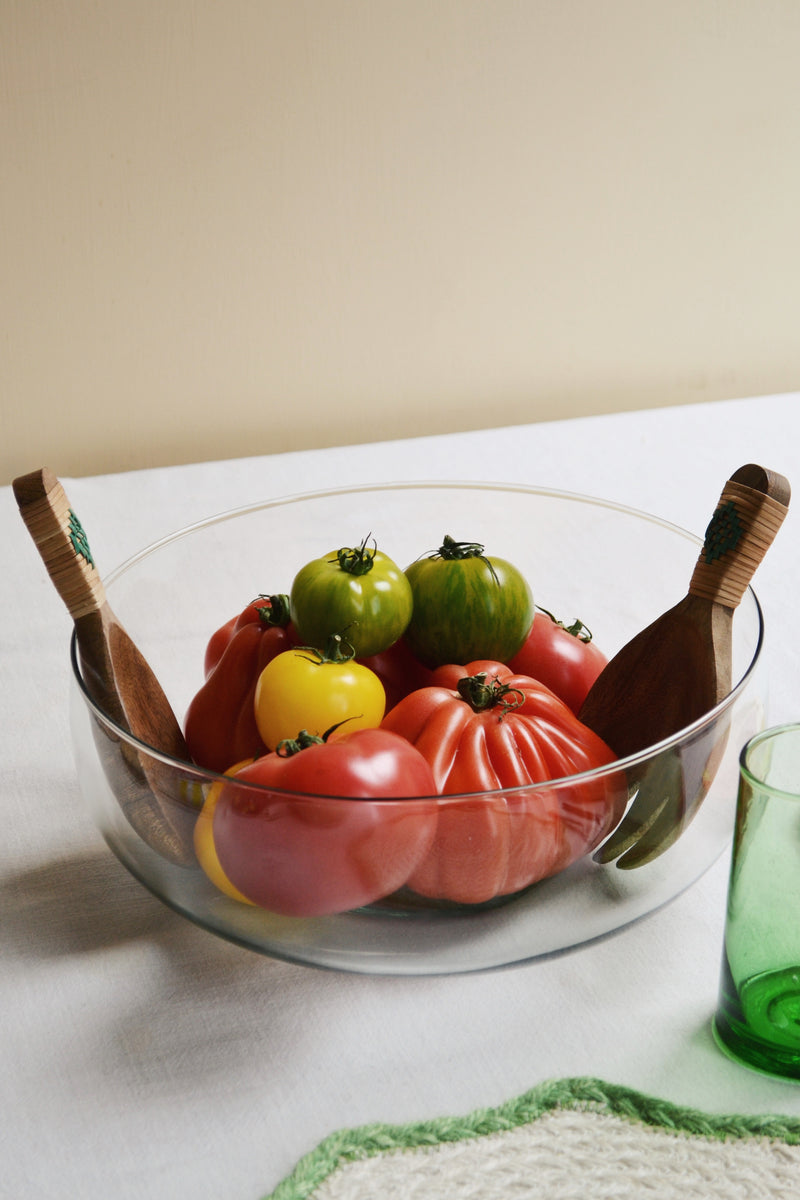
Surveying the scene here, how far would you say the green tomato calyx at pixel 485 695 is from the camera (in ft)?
1.91

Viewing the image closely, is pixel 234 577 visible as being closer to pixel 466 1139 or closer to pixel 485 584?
pixel 485 584

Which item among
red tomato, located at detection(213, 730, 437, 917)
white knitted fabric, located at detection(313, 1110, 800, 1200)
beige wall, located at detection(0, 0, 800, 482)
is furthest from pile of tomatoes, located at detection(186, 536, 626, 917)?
beige wall, located at detection(0, 0, 800, 482)

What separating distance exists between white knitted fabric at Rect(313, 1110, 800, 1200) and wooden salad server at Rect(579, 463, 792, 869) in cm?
12

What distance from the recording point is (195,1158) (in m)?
0.47

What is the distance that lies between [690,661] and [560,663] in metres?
0.10

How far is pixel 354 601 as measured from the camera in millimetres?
633

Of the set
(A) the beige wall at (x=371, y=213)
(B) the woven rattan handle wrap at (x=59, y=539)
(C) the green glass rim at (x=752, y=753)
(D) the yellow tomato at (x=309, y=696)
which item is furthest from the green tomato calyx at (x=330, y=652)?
(A) the beige wall at (x=371, y=213)

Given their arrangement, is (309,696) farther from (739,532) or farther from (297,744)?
(739,532)

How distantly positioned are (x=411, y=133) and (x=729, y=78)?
1.45 ft

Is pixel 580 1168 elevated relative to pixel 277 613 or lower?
lower

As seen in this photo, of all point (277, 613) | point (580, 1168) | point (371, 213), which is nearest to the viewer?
point (580, 1168)

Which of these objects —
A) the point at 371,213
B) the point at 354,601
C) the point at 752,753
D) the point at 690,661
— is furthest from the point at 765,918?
the point at 371,213

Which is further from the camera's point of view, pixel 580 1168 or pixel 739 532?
pixel 739 532

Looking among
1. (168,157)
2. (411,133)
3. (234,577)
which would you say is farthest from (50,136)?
(234,577)
